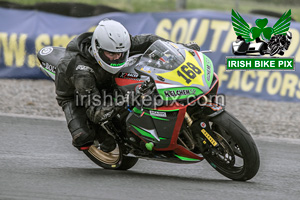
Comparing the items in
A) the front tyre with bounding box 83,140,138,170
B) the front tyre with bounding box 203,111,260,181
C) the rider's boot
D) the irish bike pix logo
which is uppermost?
the irish bike pix logo

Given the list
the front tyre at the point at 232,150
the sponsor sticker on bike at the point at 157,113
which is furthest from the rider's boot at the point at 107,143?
the front tyre at the point at 232,150

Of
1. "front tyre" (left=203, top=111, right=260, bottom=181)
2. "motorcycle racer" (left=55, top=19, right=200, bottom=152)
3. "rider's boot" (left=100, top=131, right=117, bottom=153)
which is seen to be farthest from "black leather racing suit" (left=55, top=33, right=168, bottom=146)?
"front tyre" (left=203, top=111, right=260, bottom=181)

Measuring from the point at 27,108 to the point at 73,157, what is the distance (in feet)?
9.87

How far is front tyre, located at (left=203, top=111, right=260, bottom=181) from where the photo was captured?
4.35 meters

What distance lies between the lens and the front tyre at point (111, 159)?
5383 mm

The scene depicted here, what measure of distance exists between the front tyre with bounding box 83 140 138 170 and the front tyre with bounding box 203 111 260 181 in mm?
1038

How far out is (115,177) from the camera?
4914 mm

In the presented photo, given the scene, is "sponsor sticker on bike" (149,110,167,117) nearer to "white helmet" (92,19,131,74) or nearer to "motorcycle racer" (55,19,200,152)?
"motorcycle racer" (55,19,200,152)

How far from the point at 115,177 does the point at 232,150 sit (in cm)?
119

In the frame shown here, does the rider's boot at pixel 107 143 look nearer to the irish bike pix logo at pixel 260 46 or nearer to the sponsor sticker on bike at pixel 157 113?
the sponsor sticker on bike at pixel 157 113

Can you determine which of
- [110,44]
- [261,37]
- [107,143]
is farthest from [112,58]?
[261,37]

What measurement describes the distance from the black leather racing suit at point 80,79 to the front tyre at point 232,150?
1.18 meters

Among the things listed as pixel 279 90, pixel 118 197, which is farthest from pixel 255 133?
pixel 118 197

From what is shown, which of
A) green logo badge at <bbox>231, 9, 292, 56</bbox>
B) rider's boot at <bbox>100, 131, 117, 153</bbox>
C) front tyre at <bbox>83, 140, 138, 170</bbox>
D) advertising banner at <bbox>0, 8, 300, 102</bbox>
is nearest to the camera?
rider's boot at <bbox>100, 131, 117, 153</bbox>
